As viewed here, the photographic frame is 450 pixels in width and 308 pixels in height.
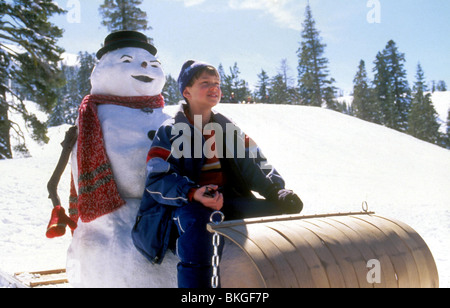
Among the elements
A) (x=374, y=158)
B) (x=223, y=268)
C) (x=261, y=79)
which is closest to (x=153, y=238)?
(x=223, y=268)

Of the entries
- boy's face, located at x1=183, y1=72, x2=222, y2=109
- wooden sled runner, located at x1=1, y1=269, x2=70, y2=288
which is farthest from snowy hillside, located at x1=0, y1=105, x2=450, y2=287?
boy's face, located at x1=183, y1=72, x2=222, y2=109

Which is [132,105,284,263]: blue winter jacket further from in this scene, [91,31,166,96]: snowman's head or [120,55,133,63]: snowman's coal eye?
[120,55,133,63]: snowman's coal eye

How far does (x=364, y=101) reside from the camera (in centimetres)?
4591

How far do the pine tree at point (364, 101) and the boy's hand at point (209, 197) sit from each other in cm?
4678

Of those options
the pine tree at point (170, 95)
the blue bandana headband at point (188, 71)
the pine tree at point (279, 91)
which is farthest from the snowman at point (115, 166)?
the pine tree at point (279, 91)

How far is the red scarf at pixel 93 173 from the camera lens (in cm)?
273

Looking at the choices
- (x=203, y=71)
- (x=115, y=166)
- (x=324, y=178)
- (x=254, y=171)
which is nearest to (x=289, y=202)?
(x=254, y=171)

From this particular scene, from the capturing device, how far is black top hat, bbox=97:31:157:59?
3311 mm

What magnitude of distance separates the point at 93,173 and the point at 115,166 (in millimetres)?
161

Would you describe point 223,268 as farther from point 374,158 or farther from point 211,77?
point 374,158

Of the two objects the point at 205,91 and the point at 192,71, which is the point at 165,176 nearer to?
the point at 205,91

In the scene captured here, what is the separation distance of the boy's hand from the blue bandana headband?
39.0 inches

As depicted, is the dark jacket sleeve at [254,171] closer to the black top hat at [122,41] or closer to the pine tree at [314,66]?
the black top hat at [122,41]
